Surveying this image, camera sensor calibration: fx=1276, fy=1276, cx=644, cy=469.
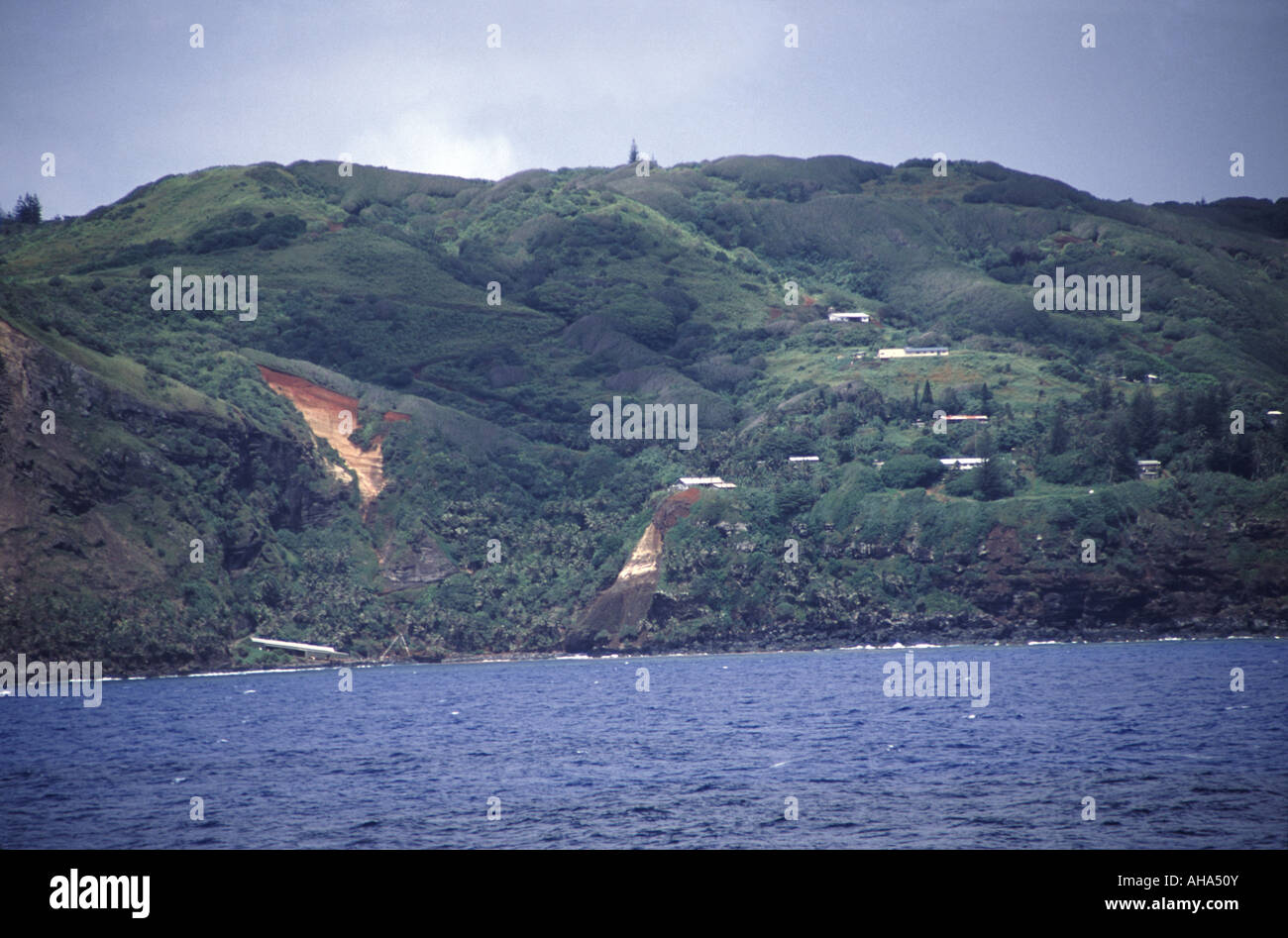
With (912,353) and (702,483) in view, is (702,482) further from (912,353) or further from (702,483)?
(912,353)

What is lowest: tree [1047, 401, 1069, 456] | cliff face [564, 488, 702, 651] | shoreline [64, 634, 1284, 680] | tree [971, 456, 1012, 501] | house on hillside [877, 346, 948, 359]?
shoreline [64, 634, 1284, 680]

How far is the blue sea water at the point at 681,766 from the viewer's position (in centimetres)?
3231

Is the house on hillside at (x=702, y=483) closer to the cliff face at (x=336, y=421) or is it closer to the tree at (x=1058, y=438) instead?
the cliff face at (x=336, y=421)

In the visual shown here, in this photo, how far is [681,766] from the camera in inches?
1762

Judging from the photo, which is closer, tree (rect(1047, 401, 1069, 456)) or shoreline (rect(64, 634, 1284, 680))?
shoreline (rect(64, 634, 1284, 680))

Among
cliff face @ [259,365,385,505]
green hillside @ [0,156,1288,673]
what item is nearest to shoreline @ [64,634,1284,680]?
green hillside @ [0,156,1288,673]

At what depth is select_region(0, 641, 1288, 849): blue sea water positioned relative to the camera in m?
32.3

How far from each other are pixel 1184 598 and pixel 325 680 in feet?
246

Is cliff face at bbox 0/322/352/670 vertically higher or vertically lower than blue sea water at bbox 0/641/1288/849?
higher

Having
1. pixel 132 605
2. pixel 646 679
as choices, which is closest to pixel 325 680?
pixel 132 605

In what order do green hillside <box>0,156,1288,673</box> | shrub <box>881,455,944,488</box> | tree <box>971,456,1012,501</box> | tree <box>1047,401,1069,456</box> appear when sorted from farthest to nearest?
tree <box>1047,401,1069,456</box>
shrub <box>881,455,944,488</box>
tree <box>971,456,1012,501</box>
green hillside <box>0,156,1288,673</box>

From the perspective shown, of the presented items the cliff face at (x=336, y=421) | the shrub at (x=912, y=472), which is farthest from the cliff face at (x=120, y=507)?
the shrub at (x=912, y=472)

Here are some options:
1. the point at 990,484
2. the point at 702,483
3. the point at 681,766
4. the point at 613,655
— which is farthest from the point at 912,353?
the point at 681,766

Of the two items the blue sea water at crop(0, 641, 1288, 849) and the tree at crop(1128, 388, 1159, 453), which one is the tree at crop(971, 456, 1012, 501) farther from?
the blue sea water at crop(0, 641, 1288, 849)
